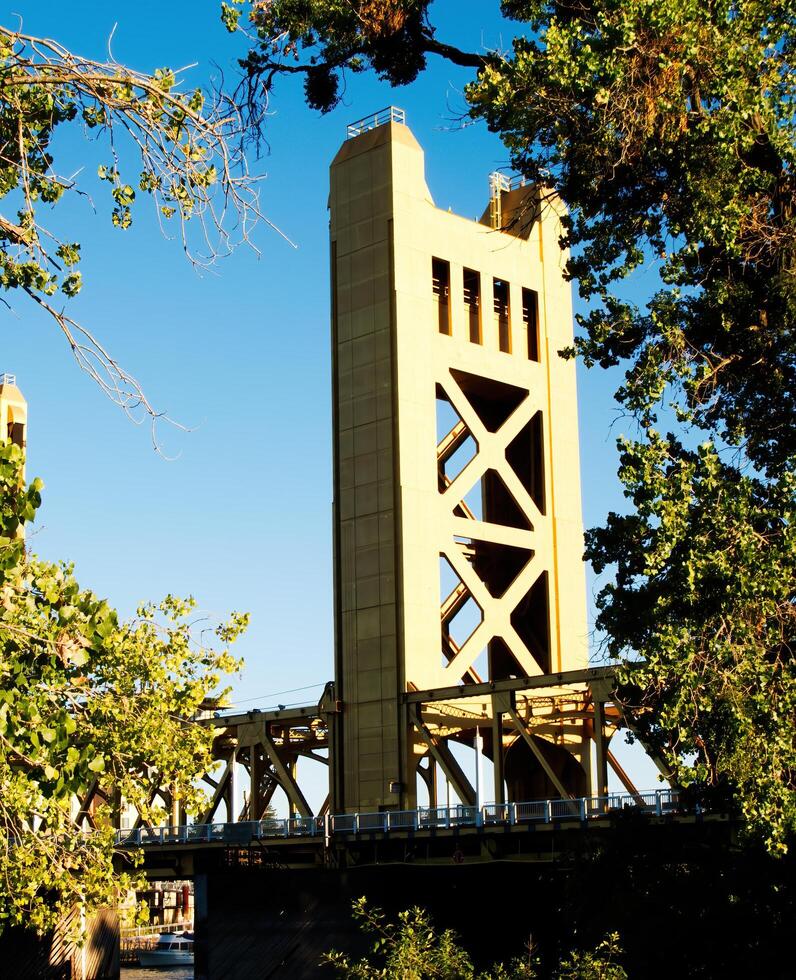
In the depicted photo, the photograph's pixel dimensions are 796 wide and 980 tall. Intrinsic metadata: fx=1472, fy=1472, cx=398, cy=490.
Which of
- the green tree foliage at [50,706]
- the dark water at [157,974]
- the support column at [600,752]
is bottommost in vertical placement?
the dark water at [157,974]

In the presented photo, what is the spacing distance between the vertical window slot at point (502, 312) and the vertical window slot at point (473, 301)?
1302 millimetres

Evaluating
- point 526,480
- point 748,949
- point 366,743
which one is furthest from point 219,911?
point 748,949

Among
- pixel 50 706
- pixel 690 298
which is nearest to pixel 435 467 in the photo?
pixel 690 298

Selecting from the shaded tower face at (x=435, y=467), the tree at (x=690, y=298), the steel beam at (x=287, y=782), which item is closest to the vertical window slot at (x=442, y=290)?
the shaded tower face at (x=435, y=467)

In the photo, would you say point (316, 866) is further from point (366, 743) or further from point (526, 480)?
point (526, 480)

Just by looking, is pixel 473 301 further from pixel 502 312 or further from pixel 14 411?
pixel 14 411

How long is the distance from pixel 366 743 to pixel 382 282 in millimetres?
17985

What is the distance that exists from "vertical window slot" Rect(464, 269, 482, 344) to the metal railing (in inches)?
788

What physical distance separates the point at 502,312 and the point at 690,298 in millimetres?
43226

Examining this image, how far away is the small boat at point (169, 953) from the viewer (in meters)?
98.6

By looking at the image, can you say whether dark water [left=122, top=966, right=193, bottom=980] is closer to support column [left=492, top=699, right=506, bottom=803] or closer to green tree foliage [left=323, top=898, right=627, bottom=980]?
support column [left=492, top=699, right=506, bottom=803]

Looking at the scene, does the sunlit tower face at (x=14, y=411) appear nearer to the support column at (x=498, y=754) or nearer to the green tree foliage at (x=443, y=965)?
the support column at (x=498, y=754)

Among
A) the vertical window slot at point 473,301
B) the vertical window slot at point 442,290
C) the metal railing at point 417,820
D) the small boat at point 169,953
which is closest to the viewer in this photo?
the metal railing at point 417,820

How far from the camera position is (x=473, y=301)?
63.4 m
